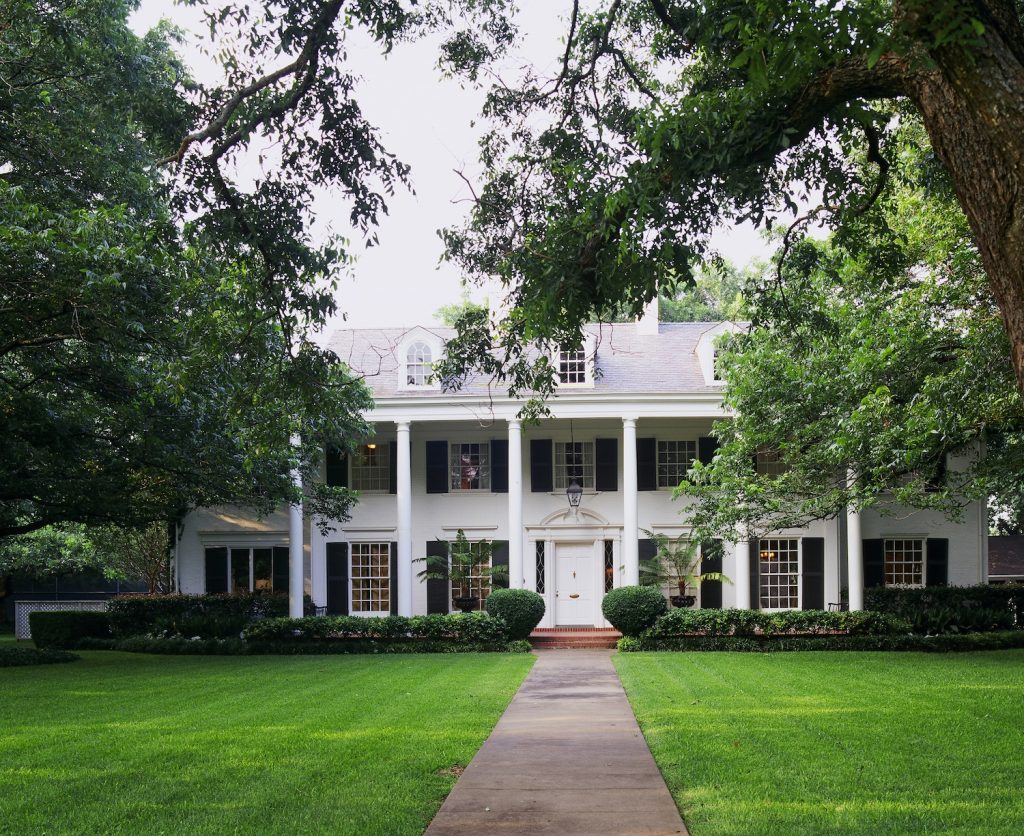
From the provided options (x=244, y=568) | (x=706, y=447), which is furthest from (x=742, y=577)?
(x=244, y=568)

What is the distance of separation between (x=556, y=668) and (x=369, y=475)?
9594 millimetres

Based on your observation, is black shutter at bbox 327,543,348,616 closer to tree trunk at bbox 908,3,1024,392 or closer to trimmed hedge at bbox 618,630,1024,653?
trimmed hedge at bbox 618,630,1024,653

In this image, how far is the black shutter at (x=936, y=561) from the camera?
78.7 feet

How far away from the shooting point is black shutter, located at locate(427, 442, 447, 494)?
82.0 ft

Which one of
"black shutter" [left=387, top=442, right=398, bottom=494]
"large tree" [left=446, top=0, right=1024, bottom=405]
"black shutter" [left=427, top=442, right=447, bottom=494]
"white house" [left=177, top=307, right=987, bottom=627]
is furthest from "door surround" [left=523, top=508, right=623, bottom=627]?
"large tree" [left=446, top=0, right=1024, bottom=405]

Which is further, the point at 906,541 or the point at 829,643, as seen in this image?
the point at 906,541

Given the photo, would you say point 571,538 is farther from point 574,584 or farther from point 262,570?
point 262,570

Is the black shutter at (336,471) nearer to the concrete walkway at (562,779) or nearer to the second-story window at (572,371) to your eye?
the second-story window at (572,371)

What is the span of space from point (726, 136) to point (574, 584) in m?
19.7

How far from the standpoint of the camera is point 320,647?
2077cm

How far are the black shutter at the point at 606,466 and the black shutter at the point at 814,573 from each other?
15.2 ft

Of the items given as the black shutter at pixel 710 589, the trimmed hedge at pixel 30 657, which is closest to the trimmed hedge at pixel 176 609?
the trimmed hedge at pixel 30 657

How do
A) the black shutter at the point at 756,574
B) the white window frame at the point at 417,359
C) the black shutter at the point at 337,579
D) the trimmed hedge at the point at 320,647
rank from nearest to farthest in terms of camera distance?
the trimmed hedge at the point at 320,647 → the white window frame at the point at 417,359 → the black shutter at the point at 756,574 → the black shutter at the point at 337,579

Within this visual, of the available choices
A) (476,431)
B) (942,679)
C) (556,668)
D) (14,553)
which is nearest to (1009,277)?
(942,679)
